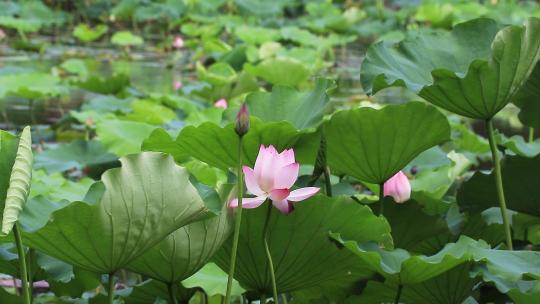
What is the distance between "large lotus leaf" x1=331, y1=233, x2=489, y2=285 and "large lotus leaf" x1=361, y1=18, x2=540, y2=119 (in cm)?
21

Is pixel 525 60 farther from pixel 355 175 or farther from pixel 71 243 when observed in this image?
pixel 71 243

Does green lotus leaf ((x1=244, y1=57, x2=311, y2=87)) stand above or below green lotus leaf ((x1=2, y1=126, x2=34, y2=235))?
below

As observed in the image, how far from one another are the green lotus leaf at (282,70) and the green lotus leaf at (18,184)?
239 cm

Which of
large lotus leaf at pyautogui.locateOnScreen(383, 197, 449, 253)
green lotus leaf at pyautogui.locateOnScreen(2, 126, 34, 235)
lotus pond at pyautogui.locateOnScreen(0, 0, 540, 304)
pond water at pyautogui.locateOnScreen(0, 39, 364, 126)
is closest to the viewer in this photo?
green lotus leaf at pyautogui.locateOnScreen(2, 126, 34, 235)

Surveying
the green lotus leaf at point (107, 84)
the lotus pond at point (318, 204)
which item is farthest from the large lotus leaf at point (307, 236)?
the green lotus leaf at point (107, 84)

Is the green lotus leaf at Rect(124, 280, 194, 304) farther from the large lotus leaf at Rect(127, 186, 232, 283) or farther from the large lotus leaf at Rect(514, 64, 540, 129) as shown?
the large lotus leaf at Rect(514, 64, 540, 129)

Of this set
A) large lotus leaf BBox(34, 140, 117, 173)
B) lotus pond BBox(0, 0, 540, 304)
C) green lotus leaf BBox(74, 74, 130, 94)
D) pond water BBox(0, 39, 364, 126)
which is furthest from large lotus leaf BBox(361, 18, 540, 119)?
pond water BBox(0, 39, 364, 126)

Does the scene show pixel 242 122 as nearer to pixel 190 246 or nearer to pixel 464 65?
pixel 190 246

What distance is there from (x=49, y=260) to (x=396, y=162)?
0.46m

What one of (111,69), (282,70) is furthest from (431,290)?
(111,69)

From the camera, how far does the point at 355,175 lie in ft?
4.79

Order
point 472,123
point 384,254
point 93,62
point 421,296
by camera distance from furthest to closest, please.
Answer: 1. point 93,62
2. point 472,123
3. point 421,296
4. point 384,254

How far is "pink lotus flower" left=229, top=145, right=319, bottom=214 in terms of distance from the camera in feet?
3.59

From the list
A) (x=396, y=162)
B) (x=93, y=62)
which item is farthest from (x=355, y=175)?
(x=93, y=62)
